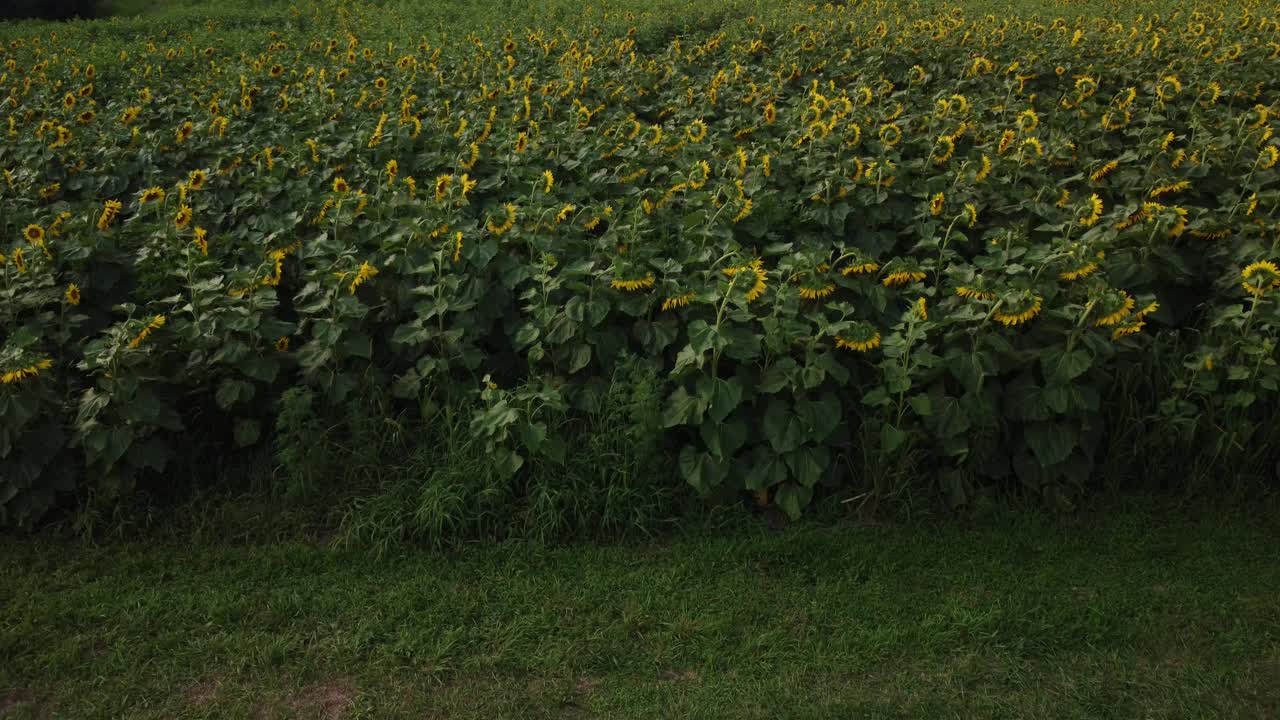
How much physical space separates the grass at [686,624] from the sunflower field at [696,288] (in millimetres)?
292

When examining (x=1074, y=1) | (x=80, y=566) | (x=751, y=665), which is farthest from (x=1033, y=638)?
(x=1074, y=1)

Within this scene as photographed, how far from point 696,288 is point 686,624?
4.34 feet

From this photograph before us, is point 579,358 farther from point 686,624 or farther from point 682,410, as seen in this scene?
point 686,624

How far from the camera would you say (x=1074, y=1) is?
11.3m

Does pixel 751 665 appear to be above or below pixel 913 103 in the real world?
below

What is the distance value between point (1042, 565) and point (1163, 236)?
170 centimetres

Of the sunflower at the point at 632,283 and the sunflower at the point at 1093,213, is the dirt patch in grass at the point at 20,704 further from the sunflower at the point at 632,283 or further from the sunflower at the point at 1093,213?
the sunflower at the point at 1093,213

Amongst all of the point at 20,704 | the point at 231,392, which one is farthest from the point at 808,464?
the point at 20,704

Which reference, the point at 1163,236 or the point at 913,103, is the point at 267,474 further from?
the point at 913,103

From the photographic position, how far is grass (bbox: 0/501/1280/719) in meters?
3.14


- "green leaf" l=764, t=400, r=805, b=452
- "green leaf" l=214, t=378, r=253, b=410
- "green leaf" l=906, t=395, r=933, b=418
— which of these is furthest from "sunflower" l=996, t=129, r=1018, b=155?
"green leaf" l=214, t=378, r=253, b=410

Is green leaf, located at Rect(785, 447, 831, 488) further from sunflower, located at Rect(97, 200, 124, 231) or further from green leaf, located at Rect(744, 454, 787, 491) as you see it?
sunflower, located at Rect(97, 200, 124, 231)

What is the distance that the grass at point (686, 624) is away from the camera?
3.14 metres

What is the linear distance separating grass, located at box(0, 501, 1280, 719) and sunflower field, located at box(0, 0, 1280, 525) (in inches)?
11.5
